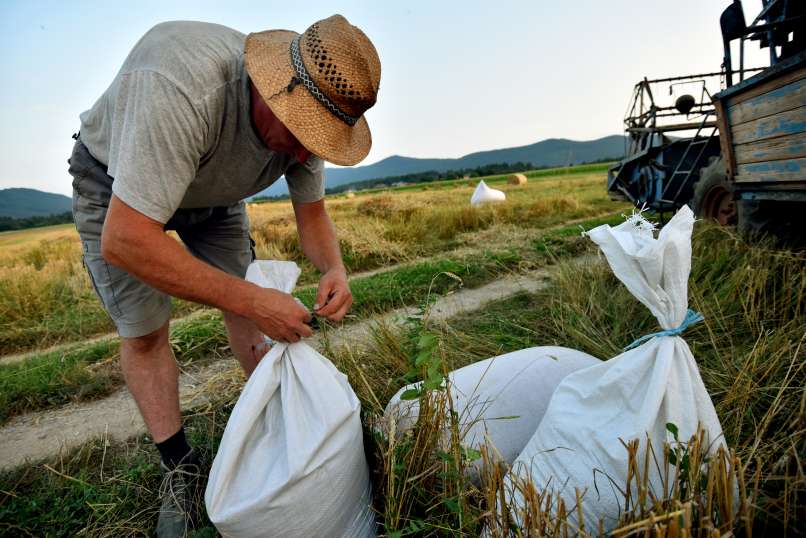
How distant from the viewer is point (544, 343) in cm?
238

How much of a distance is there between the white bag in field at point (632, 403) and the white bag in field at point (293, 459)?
1.60 ft

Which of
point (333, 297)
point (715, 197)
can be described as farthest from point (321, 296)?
point (715, 197)

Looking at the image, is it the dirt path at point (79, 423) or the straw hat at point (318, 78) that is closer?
the straw hat at point (318, 78)

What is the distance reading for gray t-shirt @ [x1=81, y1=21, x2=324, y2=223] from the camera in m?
1.17

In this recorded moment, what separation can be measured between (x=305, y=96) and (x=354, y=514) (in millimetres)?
1244

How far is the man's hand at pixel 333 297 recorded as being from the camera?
1.57 m

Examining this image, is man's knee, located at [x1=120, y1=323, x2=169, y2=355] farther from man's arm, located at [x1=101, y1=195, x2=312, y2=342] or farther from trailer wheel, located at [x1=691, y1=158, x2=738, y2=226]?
trailer wheel, located at [x1=691, y1=158, x2=738, y2=226]

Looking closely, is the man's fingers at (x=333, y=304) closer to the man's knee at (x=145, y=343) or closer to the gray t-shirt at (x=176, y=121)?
the gray t-shirt at (x=176, y=121)

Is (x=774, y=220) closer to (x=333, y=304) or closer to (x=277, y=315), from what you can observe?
(x=333, y=304)

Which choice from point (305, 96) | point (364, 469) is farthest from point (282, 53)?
point (364, 469)

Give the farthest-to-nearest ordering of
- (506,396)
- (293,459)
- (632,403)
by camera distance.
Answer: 1. (506,396)
2. (293,459)
3. (632,403)

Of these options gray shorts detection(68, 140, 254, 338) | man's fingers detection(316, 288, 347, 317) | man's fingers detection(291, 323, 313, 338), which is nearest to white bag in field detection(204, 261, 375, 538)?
man's fingers detection(291, 323, 313, 338)

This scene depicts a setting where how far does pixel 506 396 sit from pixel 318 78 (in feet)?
3.77

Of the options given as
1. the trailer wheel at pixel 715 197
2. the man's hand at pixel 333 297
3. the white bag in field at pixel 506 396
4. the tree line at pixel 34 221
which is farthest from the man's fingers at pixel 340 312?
the tree line at pixel 34 221
